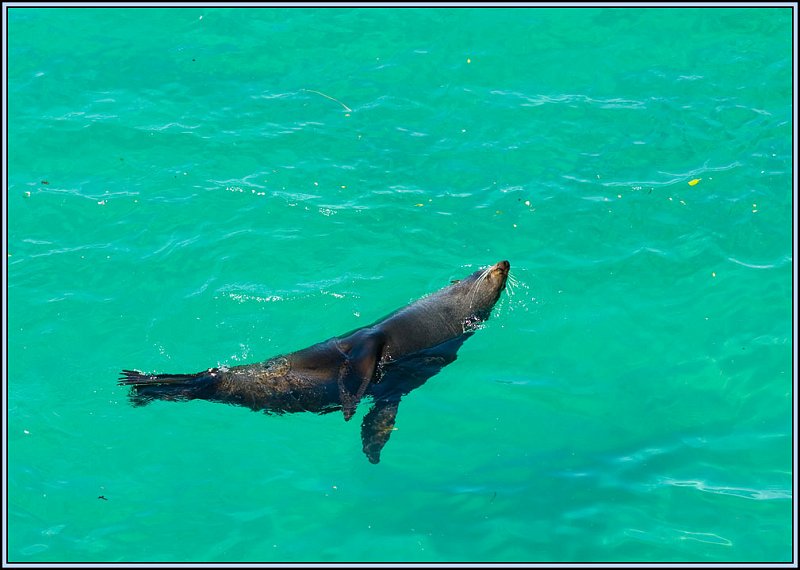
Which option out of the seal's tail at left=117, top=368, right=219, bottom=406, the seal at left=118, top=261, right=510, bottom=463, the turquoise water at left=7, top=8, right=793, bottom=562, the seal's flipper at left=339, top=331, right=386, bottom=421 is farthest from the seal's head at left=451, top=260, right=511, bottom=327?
the seal's tail at left=117, top=368, right=219, bottom=406

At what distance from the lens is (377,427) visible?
9.66 meters

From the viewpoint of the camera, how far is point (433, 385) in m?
10.4

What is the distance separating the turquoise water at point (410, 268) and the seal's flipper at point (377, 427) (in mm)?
347

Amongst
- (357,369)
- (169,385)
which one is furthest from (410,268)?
(169,385)

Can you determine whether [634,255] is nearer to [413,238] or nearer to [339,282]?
[413,238]

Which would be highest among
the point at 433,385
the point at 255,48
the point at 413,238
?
the point at 255,48

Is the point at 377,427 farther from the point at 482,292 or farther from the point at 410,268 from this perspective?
the point at 410,268

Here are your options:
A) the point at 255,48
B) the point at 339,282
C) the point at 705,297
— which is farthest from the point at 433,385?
the point at 255,48

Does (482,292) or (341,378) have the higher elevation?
(482,292)

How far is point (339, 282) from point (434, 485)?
3207 mm

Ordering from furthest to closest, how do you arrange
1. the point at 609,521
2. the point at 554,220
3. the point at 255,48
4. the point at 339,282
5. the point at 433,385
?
the point at 255,48, the point at 554,220, the point at 339,282, the point at 433,385, the point at 609,521

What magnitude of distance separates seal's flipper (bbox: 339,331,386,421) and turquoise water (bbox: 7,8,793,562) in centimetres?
75

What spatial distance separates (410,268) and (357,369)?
8.97ft

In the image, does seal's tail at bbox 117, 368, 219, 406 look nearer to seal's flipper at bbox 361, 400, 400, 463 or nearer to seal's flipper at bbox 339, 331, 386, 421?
seal's flipper at bbox 339, 331, 386, 421
